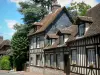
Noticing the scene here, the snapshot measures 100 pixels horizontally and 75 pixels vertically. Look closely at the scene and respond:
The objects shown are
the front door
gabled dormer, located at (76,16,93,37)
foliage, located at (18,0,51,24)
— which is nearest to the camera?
gabled dormer, located at (76,16,93,37)

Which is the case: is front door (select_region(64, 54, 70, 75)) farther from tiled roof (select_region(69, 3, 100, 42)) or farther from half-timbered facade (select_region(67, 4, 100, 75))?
tiled roof (select_region(69, 3, 100, 42))

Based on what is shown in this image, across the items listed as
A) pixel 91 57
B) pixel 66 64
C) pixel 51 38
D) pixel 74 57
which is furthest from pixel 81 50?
pixel 51 38

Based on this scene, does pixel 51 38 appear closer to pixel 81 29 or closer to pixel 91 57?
pixel 81 29

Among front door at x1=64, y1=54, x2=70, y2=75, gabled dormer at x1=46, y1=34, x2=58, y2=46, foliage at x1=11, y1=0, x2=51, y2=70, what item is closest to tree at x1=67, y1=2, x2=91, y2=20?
foliage at x1=11, y1=0, x2=51, y2=70

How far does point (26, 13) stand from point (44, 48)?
1218cm

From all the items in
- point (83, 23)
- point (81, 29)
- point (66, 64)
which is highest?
point (83, 23)

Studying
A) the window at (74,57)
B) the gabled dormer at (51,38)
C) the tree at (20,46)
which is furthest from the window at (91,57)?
the tree at (20,46)

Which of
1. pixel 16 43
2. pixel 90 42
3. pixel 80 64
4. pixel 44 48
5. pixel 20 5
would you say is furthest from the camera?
pixel 20 5

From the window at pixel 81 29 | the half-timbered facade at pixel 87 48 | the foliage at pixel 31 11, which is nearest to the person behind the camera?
the half-timbered facade at pixel 87 48

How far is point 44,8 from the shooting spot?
4112 cm

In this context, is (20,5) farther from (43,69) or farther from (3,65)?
(43,69)

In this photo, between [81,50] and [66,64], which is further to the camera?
[66,64]

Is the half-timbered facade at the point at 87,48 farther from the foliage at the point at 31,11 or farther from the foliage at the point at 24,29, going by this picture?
the foliage at the point at 31,11

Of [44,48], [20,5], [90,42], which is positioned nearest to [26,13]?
[20,5]
